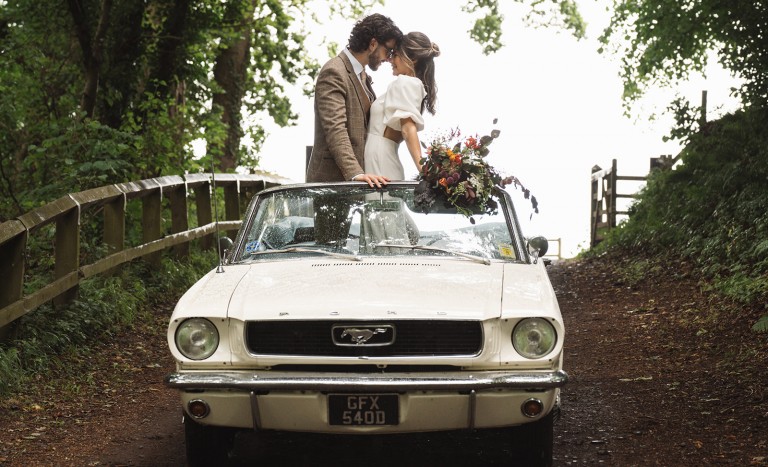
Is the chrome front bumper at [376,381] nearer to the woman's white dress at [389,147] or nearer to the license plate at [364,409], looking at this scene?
the license plate at [364,409]

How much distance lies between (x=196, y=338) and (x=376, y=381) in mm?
894

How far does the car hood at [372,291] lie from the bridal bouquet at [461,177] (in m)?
0.61

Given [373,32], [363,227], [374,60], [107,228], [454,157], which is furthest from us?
[107,228]

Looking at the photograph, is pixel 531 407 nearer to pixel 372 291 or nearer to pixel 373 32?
pixel 372 291

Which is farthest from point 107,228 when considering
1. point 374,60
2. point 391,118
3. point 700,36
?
point 700,36

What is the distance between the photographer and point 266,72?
25250 mm

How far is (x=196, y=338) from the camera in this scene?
4562 mm

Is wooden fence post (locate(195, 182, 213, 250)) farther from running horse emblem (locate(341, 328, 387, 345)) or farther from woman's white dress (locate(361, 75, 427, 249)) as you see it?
running horse emblem (locate(341, 328, 387, 345))

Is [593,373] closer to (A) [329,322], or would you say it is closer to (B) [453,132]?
(B) [453,132]

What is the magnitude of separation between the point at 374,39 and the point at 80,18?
232 inches

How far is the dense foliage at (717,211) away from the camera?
1034 centimetres

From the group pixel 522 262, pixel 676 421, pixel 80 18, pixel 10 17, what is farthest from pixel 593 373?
pixel 10 17

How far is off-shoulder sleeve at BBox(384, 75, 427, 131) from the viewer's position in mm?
6512

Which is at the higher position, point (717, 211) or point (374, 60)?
point (374, 60)
